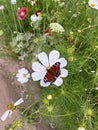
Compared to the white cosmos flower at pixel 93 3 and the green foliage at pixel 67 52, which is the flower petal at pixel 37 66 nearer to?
the green foliage at pixel 67 52

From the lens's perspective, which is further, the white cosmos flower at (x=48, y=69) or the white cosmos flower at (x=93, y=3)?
the white cosmos flower at (x=93, y=3)

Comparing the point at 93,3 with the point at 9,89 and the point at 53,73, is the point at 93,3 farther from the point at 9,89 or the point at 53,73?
the point at 9,89

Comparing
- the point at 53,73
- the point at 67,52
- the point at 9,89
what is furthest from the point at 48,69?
the point at 9,89

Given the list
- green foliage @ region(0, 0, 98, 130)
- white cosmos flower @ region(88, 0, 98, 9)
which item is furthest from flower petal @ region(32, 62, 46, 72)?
white cosmos flower @ region(88, 0, 98, 9)

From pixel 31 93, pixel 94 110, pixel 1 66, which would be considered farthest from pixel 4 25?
pixel 94 110

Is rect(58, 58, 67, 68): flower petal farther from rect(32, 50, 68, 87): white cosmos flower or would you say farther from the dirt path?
the dirt path

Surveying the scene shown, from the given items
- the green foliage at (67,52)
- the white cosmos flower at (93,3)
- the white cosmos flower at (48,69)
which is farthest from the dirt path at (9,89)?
the white cosmos flower at (93,3)

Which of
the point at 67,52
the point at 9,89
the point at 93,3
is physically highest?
the point at 93,3
